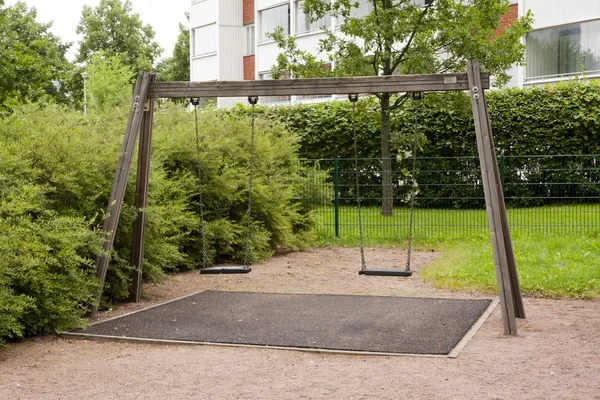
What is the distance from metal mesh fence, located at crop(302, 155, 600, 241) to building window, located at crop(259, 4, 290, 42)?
18771 millimetres

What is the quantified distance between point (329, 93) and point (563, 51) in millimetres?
17735

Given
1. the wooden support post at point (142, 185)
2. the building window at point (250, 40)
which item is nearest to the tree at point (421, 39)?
the wooden support post at point (142, 185)

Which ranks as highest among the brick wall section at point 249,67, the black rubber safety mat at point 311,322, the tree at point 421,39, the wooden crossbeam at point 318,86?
the brick wall section at point 249,67

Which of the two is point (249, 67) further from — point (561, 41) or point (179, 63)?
point (179, 63)

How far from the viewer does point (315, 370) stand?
6.36 metres

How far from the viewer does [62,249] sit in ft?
26.0

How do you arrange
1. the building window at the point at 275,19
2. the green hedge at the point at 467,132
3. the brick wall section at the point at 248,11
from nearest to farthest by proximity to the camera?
1. the green hedge at the point at 467,132
2. the building window at the point at 275,19
3. the brick wall section at the point at 248,11

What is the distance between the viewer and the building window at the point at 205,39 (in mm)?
39188

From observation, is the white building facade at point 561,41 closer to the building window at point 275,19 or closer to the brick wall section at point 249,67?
the building window at point 275,19

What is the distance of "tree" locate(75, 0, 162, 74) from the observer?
62.1 meters

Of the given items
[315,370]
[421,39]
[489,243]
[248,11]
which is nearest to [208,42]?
[248,11]

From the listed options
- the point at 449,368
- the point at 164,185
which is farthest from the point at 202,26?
the point at 449,368

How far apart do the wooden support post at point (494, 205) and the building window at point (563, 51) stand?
55.2 ft

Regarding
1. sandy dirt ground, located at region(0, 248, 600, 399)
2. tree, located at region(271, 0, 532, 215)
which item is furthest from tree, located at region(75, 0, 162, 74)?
sandy dirt ground, located at region(0, 248, 600, 399)
